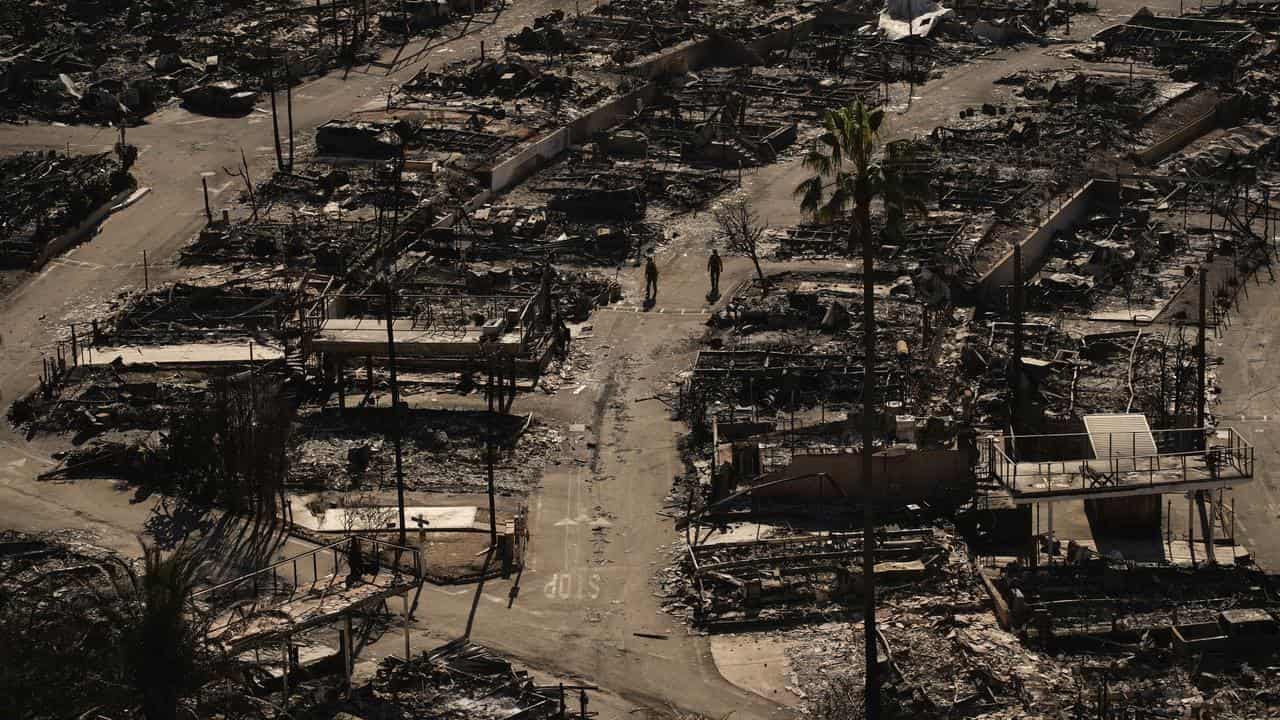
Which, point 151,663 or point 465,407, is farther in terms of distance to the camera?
point 465,407

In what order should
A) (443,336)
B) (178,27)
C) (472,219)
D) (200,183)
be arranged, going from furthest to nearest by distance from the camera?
(178,27) → (200,183) → (472,219) → (443,336)

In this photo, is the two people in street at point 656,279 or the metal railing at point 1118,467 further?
the two people in street at point 656,279

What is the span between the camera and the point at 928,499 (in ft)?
165

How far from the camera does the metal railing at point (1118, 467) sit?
150ft

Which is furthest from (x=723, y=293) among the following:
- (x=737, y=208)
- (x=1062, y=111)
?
(x=1062, y=111)

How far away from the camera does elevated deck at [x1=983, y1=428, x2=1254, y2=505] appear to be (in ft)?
149

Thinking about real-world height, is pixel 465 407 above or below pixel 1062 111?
below

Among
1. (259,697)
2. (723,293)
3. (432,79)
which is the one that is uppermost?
(432,79)

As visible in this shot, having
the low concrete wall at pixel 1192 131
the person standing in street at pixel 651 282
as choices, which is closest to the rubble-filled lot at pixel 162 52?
the person standing in street at pixel 651 282

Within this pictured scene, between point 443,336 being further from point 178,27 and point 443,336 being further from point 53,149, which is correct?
point 178,27

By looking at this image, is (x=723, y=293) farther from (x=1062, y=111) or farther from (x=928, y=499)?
(x=1062, y=111)

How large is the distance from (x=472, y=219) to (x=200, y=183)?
460 inches

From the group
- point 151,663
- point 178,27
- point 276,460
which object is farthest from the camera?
point 178,27

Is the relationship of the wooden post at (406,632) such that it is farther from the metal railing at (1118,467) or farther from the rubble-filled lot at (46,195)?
the rubble-filled lot at (46,195)
